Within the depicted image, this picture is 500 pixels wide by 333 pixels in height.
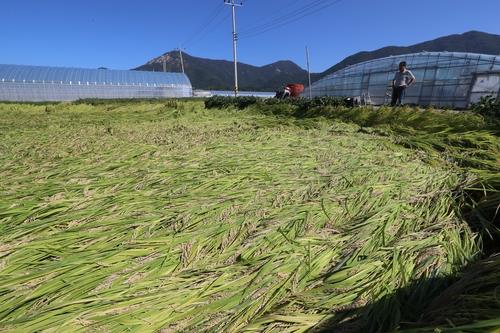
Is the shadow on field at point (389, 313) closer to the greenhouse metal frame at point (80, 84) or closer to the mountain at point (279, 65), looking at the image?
the greenhouse metal frame at point (80, 84)

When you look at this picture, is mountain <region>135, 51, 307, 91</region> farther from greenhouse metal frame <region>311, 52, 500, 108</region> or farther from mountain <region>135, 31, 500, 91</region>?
greenhouse metal frame <region>311, 52, 500, 108</region>

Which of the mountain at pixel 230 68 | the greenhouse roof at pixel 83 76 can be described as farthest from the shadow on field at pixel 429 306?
the mountain at pixel 230 68

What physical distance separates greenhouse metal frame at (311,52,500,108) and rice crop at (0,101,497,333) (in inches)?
424

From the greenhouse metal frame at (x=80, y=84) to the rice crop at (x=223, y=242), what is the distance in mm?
38871

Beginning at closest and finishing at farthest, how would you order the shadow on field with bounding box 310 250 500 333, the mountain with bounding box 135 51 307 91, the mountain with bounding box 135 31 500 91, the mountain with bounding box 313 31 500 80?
the shadow on field with bounding box 310 250 500 333 → the mountain with bounding box 313 31 500 80 → the mountain with bounding box 135 31 500 91 → the mountain with bounding box 135 51 307 91

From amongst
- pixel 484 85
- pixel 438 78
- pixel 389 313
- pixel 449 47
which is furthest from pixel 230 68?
pixel 389 313

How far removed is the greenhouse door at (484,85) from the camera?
11.6 metres

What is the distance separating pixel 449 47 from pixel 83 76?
104 m

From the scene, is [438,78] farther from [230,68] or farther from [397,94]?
[230,68]

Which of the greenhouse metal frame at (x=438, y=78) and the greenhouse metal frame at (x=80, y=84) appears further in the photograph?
the greenhouse metal frame at (x=80, y=84)

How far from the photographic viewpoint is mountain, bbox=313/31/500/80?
93.1m

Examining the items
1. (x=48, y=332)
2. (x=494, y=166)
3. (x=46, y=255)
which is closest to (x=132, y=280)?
(x=48, y=332)

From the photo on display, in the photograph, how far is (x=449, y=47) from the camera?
101 meters

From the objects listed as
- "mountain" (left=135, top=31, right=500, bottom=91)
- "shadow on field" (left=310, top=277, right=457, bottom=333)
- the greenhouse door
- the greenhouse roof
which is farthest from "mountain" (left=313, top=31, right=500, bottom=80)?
"shadow on field" (left=310, top=277, right=457, bottom=333)
